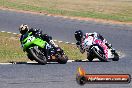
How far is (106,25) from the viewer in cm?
3519

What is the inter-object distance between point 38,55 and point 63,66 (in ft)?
3.22

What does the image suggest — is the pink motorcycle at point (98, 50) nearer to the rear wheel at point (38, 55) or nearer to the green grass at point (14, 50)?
the green grass at point (14, 50)

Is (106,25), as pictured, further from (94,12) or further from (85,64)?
(85,64)

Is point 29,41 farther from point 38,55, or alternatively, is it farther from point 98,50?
point 98,50

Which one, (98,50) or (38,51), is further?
(98,50)

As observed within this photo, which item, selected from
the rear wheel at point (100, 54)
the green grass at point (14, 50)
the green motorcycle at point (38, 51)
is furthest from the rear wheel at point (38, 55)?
the rear wheel at point (100, 54)

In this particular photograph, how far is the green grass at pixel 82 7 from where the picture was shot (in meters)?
39.7

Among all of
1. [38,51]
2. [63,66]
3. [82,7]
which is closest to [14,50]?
[38,51]

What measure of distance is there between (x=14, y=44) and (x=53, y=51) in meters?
6.99

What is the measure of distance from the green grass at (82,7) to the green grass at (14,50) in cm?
1134

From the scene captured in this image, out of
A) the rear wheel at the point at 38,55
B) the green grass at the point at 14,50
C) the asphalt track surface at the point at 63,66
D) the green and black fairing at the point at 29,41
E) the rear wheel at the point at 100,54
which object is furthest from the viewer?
the green grass at the point at 14,50

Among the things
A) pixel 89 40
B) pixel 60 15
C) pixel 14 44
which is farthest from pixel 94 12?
pixel 89 40

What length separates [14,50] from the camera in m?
23.6

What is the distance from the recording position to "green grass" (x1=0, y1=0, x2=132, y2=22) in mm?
39688
